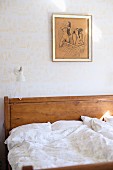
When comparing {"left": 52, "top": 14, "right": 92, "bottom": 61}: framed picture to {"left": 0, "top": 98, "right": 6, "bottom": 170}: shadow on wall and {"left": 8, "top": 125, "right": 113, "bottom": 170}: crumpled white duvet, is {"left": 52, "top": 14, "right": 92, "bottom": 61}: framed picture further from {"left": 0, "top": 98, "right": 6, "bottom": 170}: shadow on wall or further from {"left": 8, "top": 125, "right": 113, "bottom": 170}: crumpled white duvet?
{"left": 8, "top": 125, "right": 113, "bottom": 170}: crumpled white duvet

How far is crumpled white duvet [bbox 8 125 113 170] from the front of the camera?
2012 millimetres

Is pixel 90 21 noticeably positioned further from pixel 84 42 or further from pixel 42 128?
pixel 42 128

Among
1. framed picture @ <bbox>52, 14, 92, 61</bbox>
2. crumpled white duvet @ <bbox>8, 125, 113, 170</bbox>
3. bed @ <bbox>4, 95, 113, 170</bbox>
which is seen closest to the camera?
crumpled white duvet @ <bbox>8, 125, 113, 170</bbox>

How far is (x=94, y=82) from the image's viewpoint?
3.41 meters

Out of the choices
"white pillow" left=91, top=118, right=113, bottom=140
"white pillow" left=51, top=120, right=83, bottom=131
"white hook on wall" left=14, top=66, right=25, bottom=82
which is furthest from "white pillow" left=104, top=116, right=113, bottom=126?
"white hook on wall" left=14, top=66, right=25, bottom=82

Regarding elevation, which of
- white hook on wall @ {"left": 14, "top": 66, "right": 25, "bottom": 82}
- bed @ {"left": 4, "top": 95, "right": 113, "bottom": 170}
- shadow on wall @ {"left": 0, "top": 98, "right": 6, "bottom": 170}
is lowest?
shadow on wall @ {"left": 0, "top": 98, "right": 6, "bottom": 170}

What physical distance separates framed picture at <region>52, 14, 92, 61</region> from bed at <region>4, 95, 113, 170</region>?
59cm

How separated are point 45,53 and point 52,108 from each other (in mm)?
768

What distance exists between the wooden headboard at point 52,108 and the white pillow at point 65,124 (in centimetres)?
14

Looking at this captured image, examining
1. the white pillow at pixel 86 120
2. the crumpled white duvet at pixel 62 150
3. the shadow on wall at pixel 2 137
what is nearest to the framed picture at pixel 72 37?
the white pillow at pixel 86 120

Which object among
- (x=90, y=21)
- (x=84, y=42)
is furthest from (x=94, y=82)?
(x=90, y=21)

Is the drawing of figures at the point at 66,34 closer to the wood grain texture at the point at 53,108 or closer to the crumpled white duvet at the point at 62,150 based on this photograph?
the wood grain texture at the point at 53,108

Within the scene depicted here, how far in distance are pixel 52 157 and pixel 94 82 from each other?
158 centimetres

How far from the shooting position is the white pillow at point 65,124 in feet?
9.58
